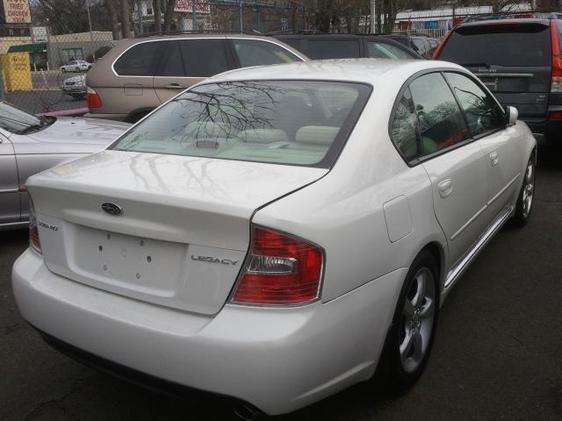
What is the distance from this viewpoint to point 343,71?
10.8 feet

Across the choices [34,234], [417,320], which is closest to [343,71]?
[417,320]

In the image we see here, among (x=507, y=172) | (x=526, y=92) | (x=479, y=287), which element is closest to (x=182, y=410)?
(x=479, y=287)

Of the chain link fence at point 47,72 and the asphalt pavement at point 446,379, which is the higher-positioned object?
the chain link fence at point 47,72

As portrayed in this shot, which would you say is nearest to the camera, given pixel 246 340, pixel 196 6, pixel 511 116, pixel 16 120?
pixel 246 340

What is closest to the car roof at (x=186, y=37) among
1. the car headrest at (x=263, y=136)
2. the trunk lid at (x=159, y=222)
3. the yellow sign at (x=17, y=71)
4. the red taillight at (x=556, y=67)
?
the red taillight at (x=556, y=67)

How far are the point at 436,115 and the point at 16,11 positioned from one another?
28384mm

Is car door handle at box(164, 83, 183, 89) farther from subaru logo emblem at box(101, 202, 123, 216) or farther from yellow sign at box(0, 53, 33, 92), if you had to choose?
yellow sign at box(0, 53, 33, 92)

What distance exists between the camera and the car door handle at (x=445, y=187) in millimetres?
3006

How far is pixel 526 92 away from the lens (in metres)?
6.96

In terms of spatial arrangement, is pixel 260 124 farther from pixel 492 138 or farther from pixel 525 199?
pixel 525 199

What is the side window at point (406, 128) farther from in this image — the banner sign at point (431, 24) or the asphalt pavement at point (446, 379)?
the banner sign at point (431, 24)

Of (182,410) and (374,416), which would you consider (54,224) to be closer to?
(182,410)

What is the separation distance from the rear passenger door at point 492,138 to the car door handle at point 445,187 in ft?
2.55

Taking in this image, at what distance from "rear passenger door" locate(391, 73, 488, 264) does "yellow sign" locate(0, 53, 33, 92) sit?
18933mm
